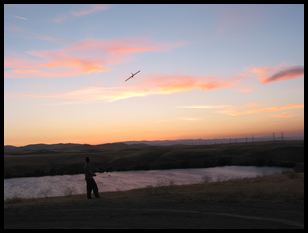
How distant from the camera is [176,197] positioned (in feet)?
72.4

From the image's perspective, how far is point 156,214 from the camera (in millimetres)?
17484

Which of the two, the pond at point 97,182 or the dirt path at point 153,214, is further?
the pond at point 97,182

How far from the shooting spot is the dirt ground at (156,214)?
15461 millimetres

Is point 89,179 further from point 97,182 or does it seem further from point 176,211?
point 97,182

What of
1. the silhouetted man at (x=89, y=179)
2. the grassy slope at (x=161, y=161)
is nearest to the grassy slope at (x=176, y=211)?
the silhouetted man at (x=89, y=179)

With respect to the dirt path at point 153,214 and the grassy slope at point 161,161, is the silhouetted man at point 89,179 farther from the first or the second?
the grassy slope at point 161,161

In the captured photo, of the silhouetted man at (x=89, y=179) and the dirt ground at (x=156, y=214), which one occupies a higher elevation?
the silhouetted man at (x=89, y=179)

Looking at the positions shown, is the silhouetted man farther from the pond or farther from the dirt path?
the pond

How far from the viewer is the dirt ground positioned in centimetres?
1546

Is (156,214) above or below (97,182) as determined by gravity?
above

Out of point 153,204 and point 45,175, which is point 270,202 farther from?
point 45,175

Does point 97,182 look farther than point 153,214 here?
Yes

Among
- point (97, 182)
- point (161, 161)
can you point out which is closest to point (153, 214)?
point (97, 182)
